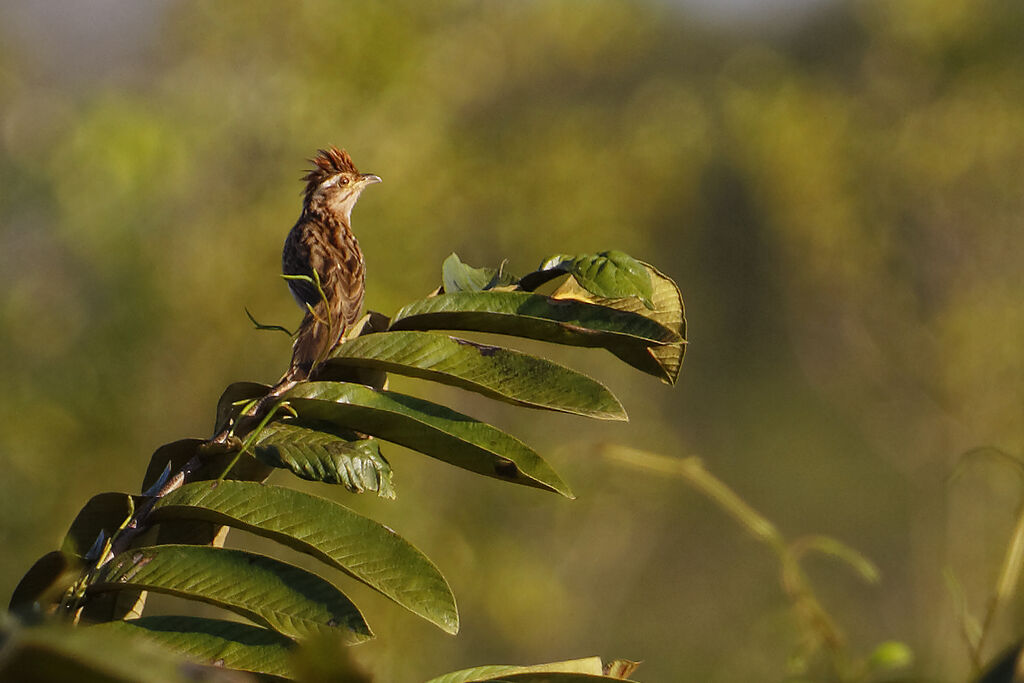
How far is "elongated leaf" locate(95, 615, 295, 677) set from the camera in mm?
944

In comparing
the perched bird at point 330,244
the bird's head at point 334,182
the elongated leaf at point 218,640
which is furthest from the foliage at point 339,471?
the bird's head at point 334,182

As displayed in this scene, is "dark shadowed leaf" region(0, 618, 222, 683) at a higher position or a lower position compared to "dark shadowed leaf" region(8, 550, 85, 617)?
lower

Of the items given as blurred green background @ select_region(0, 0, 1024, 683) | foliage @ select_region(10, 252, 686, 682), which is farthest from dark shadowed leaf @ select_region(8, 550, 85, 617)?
blurred green background @ select_region(0, 0, 1024, 683)

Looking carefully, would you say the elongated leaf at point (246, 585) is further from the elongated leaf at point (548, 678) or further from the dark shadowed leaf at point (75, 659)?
the dark shadowed leaf at point (75, 659)

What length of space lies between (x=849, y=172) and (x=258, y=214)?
→ 6033 millimetres

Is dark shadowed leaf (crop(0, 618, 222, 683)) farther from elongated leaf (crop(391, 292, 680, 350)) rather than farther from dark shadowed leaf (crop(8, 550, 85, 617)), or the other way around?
elongated leaf (crop(391, 292, 680, 350))

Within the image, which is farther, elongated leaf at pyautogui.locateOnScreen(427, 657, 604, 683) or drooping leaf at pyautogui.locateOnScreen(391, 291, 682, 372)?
drooping leaf at pyautogui.locateOnScreen(391, 291, 682, 372)

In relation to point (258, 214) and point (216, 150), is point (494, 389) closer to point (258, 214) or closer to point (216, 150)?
point (258, 214)

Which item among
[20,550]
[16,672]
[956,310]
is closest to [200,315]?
[20,550]

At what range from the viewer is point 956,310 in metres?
9.58

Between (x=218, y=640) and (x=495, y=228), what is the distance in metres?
8.66

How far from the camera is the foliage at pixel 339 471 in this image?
0.99 metres

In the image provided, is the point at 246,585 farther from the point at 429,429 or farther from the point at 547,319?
the point at 547,319

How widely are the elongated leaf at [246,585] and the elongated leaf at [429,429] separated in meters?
0.20
